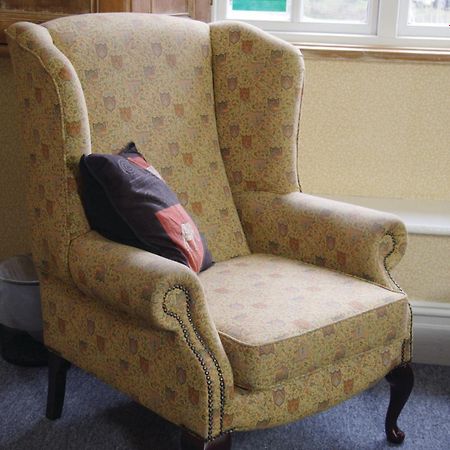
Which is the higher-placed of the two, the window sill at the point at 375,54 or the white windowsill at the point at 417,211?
the window sill at the point at 375,54

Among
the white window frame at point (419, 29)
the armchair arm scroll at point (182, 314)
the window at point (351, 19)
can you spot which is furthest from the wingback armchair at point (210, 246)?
the white window frame at point (419, 29)

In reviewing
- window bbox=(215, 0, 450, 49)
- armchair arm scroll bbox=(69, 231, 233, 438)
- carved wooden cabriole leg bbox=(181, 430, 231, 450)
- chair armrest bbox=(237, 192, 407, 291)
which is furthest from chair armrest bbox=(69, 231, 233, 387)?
window bbox=(215, 0, 450, 49)

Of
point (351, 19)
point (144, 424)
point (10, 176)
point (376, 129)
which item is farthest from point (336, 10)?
point (144, 424)

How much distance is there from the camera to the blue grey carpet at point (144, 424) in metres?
2.21

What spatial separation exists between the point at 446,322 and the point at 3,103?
1.64 meters

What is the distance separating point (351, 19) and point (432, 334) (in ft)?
3.85

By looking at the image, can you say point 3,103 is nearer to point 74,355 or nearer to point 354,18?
point 74,355

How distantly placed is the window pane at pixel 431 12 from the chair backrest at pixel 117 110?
0.93 metres

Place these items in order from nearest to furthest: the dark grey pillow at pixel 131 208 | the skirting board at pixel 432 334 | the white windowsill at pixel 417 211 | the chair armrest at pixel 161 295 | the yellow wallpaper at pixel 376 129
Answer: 1. the chair armrest at pixel 161 295
2. the dark grey pillow at pixel 131 208
3. the white windowsill at pixel 417 211
4. the skirting board at pixel 432 334
5. the yellow wallpaper at pixel 376 129

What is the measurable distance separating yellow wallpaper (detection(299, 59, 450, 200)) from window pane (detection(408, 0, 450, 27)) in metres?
0.25

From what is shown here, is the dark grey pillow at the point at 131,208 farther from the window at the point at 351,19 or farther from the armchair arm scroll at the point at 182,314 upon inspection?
the window at the point at 351,19

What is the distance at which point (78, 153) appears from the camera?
6.63 feet

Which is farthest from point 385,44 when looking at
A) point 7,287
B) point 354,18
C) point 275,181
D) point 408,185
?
point 7,287

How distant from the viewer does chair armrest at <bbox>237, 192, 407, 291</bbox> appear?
2.19m
